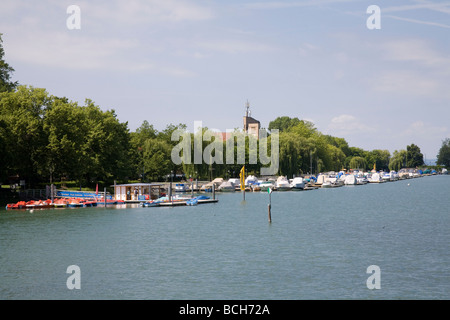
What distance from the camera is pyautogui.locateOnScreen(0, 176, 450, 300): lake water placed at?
96.8 ft

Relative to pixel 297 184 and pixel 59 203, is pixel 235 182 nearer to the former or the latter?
pixel 297 184

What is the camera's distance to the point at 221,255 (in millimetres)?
39938

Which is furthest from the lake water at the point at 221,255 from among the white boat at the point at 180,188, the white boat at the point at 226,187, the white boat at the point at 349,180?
the white boat at the point at 349,180

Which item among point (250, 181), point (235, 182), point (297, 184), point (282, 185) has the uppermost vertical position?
point (250, 181)

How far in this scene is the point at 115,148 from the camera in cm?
10000

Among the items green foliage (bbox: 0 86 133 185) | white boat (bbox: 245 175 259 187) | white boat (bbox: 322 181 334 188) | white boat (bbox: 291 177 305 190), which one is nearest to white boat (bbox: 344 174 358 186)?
white boat (bbox: 322 181 334 188)

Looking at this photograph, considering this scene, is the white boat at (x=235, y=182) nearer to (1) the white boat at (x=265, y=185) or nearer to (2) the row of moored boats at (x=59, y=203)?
(1) the white boat at (x=265, y=185)

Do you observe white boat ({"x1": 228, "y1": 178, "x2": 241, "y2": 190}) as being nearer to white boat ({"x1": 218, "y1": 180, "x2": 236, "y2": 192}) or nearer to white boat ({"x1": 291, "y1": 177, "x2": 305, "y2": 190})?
white boat ({"x1": 218, "y1": 180, "x2": 236, "y2": 192})

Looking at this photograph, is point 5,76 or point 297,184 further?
point 297,184

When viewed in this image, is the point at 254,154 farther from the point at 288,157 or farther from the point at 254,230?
the point at 254,230

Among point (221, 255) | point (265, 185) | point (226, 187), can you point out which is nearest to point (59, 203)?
point (221, 255)
